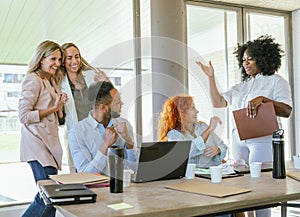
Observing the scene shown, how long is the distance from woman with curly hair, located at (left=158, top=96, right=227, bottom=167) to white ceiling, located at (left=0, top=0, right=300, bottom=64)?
1.24 metres

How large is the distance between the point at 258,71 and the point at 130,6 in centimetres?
147

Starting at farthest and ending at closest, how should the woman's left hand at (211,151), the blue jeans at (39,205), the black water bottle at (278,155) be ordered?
the woman's left hand at (211,151) < the blue jeans at (39,205) < the black water bottle at (278,155)

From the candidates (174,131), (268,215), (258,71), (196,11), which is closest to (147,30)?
(196,11)

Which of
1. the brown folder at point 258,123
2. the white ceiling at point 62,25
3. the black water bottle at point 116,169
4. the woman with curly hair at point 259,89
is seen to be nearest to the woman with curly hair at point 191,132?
the brown folder at point 258,123

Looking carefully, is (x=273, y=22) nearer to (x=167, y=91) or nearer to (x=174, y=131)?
(x=167, y=91)

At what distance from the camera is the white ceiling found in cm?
304

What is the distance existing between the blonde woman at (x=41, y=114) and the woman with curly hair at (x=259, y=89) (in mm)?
1272

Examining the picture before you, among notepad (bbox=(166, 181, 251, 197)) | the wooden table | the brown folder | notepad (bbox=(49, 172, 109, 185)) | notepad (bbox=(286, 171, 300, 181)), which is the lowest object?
the wooden table

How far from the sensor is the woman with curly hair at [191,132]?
234 centimetres

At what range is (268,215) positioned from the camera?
248cm

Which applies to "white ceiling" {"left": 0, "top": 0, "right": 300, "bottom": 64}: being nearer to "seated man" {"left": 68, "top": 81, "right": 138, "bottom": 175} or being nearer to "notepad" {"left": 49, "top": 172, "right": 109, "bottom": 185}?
"seated man" {"left": 68, "top": 81, "right": 138, "bottom": 175}

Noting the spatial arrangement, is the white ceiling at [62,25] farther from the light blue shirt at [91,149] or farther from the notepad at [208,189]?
the notepad at [208,189]

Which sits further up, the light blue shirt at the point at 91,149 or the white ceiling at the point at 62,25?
the white ceiling at the point at 62,25

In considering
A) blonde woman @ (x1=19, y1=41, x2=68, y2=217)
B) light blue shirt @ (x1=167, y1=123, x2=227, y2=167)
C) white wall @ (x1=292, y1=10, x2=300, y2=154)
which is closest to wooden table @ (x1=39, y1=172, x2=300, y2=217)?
light blue shirt @ (x1=167, y1=123, x2=227, y2=167)
